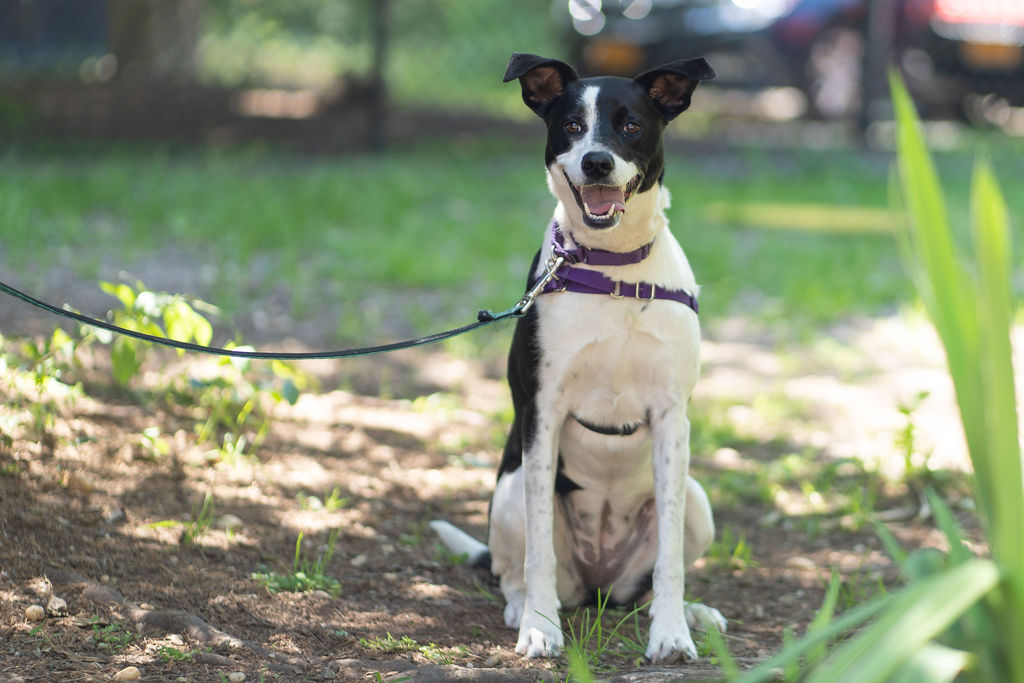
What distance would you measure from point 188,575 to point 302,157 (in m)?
7.10

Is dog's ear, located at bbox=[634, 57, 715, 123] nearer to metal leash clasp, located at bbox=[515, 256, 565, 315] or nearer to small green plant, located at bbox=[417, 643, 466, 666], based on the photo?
metal leash clasp, located at bbox=[515, 256, 565, 315]

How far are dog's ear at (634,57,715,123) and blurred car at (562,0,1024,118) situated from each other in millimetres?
8052

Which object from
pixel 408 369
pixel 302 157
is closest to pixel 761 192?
pixel 302 157

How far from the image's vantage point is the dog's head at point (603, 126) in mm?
2506

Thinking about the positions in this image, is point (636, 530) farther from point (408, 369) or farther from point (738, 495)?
point (408, 369)

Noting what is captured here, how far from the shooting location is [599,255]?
2.61 metres

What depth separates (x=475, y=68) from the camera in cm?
Result: 1191

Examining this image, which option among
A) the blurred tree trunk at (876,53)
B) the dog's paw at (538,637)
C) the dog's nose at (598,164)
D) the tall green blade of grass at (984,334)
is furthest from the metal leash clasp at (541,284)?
the blurred tree trunk at (876,53)

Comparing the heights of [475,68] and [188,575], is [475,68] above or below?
above

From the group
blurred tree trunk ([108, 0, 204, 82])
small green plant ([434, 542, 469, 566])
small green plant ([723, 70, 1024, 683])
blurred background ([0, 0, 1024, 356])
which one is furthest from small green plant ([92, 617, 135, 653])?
blurred tree trunk ([108, 0, 204, 82])

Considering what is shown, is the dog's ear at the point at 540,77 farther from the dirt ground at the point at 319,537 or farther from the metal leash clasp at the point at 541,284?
the dirt ground at the point at 319,537

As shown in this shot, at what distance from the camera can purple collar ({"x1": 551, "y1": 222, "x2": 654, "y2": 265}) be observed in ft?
8.54

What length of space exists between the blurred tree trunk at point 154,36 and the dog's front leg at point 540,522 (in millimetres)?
7859

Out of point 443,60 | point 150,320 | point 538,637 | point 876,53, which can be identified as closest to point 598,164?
point 538,637
